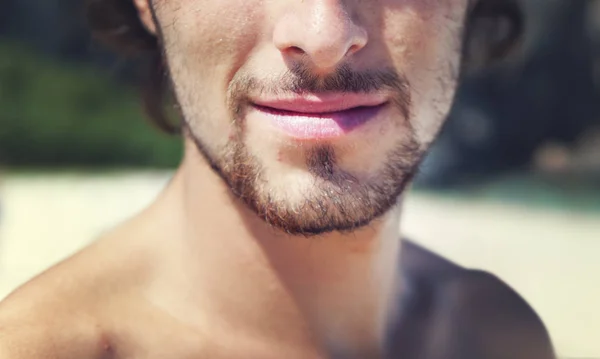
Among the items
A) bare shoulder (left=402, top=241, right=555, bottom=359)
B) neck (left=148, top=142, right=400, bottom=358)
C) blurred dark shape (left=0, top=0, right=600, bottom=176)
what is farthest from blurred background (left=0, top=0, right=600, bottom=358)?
neck (left=148, top=142, right=400, bottom=358)

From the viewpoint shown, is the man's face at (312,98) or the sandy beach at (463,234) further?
the sandy beach at (463,234)

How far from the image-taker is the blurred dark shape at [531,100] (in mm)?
4273

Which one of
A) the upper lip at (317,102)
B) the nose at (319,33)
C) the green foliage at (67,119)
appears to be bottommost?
the green foliage at (67,119)

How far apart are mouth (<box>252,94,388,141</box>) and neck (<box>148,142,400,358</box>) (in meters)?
0.15

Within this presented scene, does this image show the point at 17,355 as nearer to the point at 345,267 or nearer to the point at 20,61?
the point at 345,267

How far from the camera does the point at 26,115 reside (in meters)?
4.74

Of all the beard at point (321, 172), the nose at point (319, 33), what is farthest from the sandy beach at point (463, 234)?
the nose at point (319, 33)

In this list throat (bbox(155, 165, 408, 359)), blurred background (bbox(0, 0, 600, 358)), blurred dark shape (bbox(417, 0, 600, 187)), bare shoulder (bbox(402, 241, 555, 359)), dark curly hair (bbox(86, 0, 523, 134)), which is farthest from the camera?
blurred dark shape (bbox(417, 0, 600, 187))

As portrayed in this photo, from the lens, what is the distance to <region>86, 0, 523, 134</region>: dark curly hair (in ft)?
3.55

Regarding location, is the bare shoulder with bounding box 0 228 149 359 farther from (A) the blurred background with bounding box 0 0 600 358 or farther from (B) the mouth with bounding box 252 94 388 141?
(A) the blurred background with bounding box 0 0 600 358

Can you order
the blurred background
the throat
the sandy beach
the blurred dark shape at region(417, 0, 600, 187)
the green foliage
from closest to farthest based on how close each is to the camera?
the throat, the sandy beach, the blurred background, the blurred dark shape at region(417, 0, 600, 187), the green foliage

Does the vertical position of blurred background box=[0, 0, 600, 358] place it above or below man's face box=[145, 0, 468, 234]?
below

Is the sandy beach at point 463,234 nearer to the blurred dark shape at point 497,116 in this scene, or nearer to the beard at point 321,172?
the beard at point 321,172

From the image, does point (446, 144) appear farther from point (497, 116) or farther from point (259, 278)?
point (259, 278)
